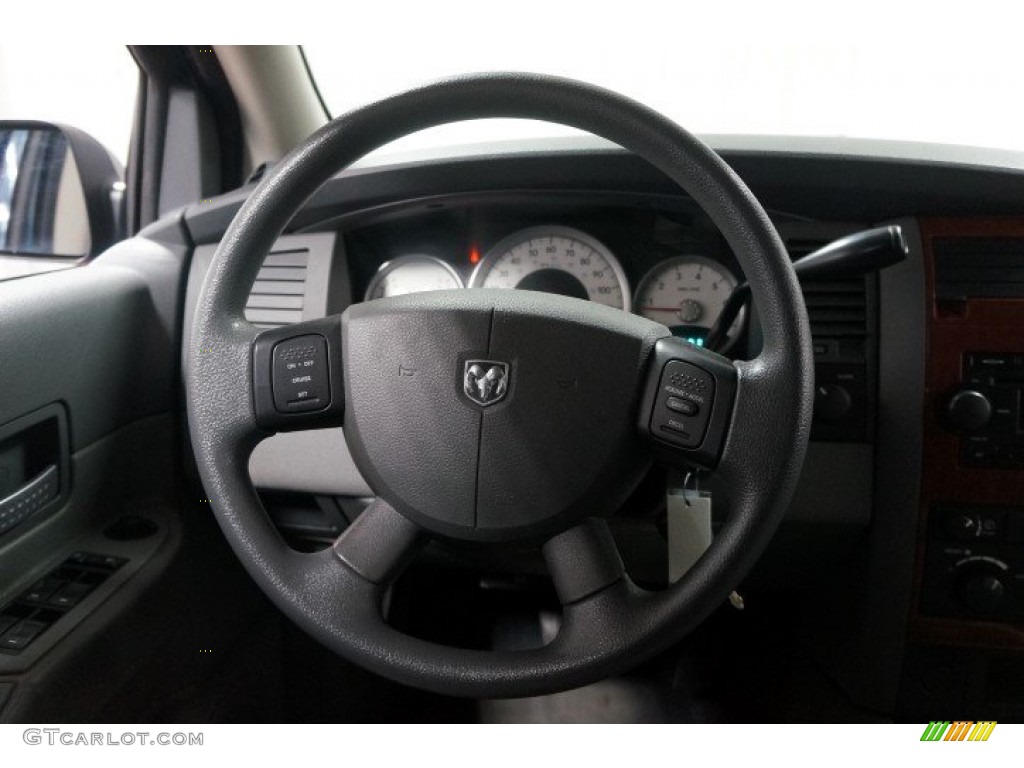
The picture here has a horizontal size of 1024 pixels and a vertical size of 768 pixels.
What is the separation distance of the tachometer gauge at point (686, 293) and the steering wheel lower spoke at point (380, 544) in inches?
21.5

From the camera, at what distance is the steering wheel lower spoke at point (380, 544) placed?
818 millimetres

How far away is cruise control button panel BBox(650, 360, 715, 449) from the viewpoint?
772 millimetres

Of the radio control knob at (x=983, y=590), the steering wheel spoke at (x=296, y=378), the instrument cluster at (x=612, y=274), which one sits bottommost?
the radio control knob at (x=983, y=590)

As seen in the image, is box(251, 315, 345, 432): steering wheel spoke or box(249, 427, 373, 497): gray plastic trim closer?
box(251, 315, 345, 432): steering wheel spoke

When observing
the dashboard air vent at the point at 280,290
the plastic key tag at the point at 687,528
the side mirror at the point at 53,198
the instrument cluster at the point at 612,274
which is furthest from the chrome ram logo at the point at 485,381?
the side mirror at the point at 53,198

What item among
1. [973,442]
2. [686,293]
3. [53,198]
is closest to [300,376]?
[686,293]

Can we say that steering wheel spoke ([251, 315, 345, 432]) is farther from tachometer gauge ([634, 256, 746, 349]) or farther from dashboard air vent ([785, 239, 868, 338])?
dashboard air vent ([785, 239, 868, 338])

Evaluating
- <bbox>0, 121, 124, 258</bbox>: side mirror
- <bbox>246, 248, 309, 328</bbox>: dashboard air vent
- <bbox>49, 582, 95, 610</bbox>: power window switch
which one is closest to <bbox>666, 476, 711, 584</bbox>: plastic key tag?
<bbox>246, 248, 309, 328</bbox>: dashboard air vent

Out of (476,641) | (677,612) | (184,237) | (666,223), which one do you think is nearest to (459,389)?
(677,612)

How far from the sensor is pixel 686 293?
48.4 inches

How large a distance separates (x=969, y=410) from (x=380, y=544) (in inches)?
29.5

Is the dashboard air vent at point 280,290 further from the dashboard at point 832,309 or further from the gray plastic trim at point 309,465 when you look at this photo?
the gray plastic trim at point 309,465

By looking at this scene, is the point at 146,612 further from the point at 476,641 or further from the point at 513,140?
the point at 513,140

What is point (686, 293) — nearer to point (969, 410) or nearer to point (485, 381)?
point (969, 410)
